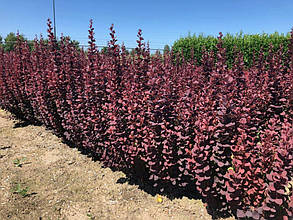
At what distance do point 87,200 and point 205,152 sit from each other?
5.96 ft

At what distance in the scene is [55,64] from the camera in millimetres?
4539

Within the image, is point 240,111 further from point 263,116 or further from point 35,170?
point 35,170

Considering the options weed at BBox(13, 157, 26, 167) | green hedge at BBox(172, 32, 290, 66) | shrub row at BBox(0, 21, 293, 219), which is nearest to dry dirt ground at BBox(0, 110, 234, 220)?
weed at BBox(13, 157, 26, 167)

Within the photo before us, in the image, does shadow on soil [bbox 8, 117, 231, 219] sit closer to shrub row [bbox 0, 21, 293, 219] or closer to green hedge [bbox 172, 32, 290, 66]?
shrub row [bbox 0, 21, 293, 219]

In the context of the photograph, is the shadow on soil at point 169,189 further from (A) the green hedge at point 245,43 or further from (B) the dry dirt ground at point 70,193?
(A) the green hedge at point 245,43

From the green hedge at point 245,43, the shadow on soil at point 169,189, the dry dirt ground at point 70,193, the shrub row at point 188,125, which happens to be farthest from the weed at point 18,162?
the green hedge at point 245,43

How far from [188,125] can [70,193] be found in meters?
2.02

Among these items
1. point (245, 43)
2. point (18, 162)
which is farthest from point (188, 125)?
point (245, 43)

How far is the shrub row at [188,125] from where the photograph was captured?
218 centimetres

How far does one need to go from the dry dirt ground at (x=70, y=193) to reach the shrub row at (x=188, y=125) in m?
0.24

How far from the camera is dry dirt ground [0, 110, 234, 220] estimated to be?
283cm

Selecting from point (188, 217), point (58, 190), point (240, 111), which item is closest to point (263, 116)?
point (240, 111)

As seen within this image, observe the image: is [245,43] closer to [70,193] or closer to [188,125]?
[188,125]

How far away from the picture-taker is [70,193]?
3.25 meters
